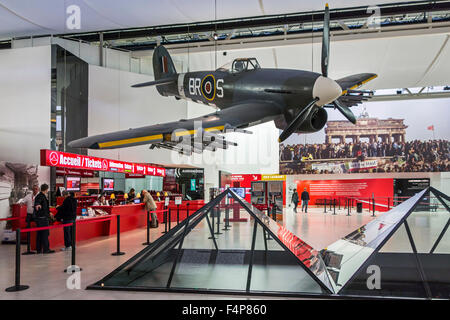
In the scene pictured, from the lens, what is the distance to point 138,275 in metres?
3.86

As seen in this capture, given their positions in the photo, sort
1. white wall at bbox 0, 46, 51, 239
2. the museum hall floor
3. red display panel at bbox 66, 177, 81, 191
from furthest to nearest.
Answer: red display panel at bbox 66, 177, 81, 191
white wall at bbox 0, 46, 51, 239
the museum hall floor

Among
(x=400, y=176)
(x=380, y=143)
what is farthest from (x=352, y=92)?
(x=400, y=176)

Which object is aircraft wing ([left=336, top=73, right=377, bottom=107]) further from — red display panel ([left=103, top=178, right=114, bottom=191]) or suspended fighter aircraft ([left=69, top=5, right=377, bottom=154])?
red display panel ([left=103, top=178, right=114, bottom=191])

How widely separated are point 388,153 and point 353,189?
9.25 ft

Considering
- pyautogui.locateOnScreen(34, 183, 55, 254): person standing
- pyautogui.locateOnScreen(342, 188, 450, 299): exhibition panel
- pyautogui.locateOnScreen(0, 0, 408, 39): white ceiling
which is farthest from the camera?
pyautogui.locateOnScreen(0, 0, 408, 39): white ceiling

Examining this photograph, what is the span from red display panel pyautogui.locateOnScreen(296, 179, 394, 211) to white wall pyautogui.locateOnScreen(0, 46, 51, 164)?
13.9m

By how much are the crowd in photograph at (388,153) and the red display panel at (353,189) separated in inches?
39.8

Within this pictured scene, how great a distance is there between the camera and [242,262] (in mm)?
3883

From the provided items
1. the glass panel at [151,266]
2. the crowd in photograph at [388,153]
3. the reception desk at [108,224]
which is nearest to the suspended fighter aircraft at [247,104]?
the glass panel at [151,266]

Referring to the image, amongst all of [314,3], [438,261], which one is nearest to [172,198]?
[314,3]

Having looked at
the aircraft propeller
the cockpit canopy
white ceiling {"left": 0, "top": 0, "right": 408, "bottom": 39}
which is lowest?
the aircraft propeller

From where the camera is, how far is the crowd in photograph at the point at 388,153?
17.5 meters

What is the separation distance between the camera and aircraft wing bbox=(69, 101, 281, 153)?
13.4 feet

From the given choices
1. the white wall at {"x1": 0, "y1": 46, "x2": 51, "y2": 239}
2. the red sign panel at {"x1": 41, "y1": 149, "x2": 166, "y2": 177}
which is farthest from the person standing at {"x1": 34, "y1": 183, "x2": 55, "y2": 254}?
the white wall at {"x1": 0, "y1": 46, "x2": 51, "y2": 239}
